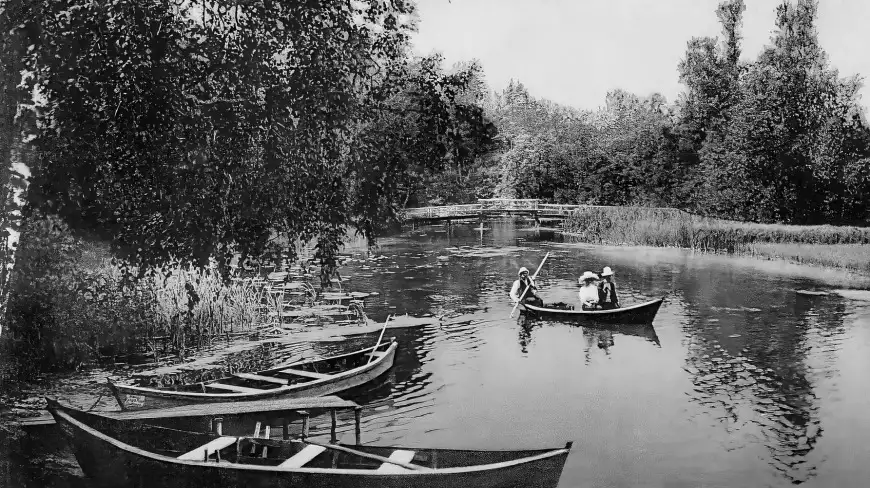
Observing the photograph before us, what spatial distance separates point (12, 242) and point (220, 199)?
4.17 ft

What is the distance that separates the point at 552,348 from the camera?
29.8ft

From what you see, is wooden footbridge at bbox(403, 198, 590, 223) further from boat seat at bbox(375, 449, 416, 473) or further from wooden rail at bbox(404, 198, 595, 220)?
boat seat at bbox(375, 449, 416, 473)

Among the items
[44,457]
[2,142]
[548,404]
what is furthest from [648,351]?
[2,142]

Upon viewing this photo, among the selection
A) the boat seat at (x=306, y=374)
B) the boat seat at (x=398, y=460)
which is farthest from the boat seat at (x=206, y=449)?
the boat seat at (x=306, y=374)

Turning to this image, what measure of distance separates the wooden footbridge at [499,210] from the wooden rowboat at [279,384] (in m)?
11.0

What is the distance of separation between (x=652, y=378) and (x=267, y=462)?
15.2ft

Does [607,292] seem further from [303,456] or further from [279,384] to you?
[303,456]

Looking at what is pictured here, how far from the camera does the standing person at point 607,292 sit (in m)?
10.3

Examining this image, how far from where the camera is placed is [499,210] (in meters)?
22.7

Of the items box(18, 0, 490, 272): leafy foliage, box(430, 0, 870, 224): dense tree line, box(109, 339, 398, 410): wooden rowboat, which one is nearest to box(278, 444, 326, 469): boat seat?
box(109, 339, 398, 410): wooden rowboat

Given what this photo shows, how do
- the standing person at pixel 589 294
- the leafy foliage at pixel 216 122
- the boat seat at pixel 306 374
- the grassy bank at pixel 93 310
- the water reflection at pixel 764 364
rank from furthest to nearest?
1. the standing person at pixel 589 294
2. the boat seat at pixel 306 374
3. the water reflection at pixel 764 364
4. the grassy bank at pixel 93 310
5. the leafy foliage at pixel 216 122

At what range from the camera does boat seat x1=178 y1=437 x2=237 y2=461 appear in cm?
428

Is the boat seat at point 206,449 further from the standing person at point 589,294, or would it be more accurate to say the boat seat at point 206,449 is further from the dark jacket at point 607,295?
the dark jacket at point 607,295

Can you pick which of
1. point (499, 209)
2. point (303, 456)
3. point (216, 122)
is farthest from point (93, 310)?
point (499, 209)
